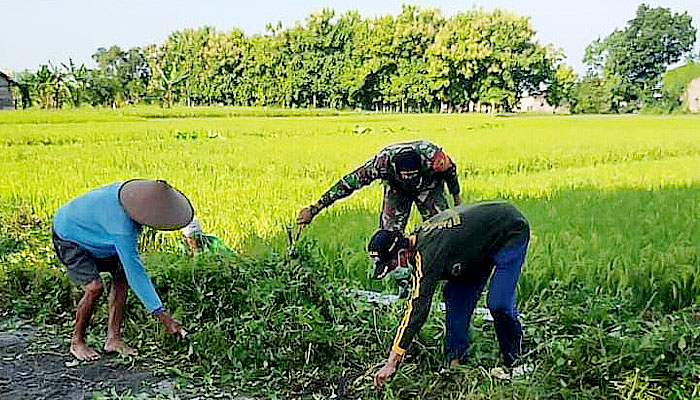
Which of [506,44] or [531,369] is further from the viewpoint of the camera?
[506,44]

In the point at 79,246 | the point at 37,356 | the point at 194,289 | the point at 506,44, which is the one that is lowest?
the point at 37,356

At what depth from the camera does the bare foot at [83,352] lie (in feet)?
13.6

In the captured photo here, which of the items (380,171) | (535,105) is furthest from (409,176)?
(535,105)

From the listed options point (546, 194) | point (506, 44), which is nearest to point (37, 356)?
point (546, 194)

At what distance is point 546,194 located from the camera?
910 centimetres

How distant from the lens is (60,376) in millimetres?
3971

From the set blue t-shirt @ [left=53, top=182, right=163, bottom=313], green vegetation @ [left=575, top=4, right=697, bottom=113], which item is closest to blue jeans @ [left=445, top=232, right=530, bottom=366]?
blue t-shirt @ [left=53, top=182, right=163, bottom=313]

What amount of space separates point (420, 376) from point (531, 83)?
2152 inches

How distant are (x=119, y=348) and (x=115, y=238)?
0.73m

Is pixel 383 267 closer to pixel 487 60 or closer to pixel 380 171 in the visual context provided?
pixel 380 171

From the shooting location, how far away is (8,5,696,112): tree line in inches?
2044

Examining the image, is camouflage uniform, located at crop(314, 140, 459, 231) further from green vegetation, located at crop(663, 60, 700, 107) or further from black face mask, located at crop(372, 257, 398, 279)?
green vegetation, located at crop(663, 60, 700, 107)

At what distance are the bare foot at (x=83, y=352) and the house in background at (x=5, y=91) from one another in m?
39.2

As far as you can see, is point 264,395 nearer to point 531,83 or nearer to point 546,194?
point 546,194
